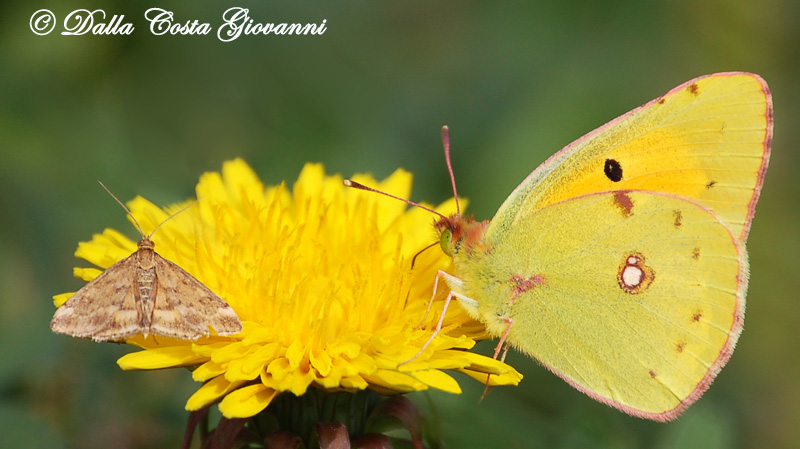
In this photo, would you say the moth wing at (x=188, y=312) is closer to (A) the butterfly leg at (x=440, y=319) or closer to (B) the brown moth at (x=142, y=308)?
(B) the brown moth at (x=142, y=308)

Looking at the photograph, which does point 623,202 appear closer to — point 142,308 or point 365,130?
point 142,308

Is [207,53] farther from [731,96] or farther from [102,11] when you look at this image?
[731,96]

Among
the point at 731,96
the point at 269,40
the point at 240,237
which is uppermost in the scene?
the point at 269,40

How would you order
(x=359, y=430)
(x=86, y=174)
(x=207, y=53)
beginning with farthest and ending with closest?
(x=207, y=53), (x=86, y=174), (x=359, y=430)

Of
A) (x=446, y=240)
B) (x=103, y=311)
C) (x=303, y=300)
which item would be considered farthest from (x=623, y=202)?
(x=103, y=311)

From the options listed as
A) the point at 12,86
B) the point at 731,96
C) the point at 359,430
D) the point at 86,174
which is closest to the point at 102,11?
the point at 12,86

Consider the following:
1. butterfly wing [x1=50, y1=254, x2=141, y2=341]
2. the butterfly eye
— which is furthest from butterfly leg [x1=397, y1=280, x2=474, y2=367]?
butterfly wing [x1=50, y1=254, x2=141, y2=341]

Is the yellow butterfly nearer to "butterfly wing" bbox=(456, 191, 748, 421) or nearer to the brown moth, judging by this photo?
"butterfly wing" bbox=(456, 191, 748, 421)
